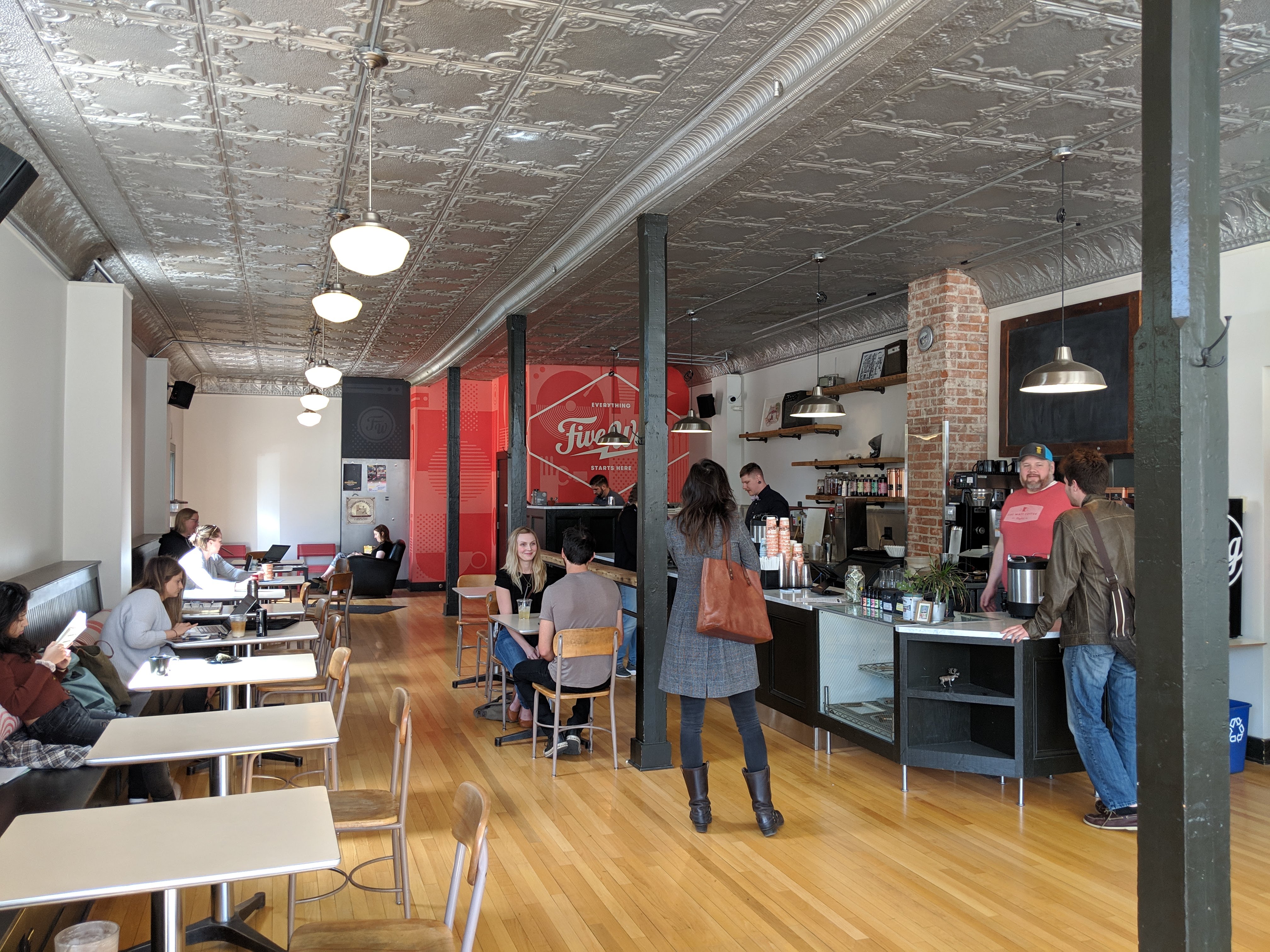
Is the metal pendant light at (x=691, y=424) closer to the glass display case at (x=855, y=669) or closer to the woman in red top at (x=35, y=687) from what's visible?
the glass display case at (x=855, y=669)

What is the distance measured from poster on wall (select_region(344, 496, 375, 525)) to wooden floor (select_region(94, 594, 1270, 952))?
1092 centimetres

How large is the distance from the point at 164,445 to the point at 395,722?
10.4 meters

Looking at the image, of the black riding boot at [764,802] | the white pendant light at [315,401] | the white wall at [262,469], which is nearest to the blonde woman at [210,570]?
the white pendant light at [315,401]

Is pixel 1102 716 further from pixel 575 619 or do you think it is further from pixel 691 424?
pixel 691 424

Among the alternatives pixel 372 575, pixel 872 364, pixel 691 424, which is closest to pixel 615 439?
pixel 691 424

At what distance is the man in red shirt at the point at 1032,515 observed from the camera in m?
5.73

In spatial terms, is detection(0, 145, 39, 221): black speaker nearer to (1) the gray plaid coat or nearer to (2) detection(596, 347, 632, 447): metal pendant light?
(1) the gray plaid coat

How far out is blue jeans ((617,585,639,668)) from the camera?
8.36 metres

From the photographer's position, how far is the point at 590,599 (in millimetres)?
5789

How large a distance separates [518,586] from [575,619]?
113 centimetres

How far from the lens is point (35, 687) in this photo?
382 cm

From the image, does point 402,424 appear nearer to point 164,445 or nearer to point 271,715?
point 164,445

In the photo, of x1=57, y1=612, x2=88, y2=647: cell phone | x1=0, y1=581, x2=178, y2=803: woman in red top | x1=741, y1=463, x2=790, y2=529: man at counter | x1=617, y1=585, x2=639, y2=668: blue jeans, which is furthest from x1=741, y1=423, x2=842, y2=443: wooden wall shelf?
x1=57, y1=612, x2=88, y2=647: cell phone

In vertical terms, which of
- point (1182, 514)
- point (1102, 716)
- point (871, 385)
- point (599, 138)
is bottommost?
point (1102, 716)
